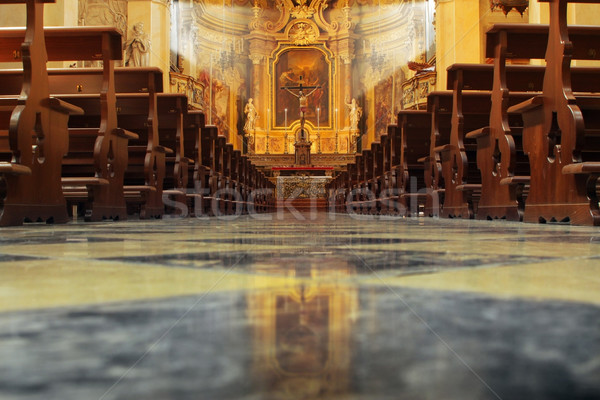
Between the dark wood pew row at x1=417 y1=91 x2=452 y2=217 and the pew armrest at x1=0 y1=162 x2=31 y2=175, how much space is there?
296 cm

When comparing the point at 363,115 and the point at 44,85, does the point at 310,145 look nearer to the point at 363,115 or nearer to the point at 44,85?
the point at 363,115

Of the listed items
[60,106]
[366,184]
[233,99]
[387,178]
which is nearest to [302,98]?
[233,99]

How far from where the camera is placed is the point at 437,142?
15.1 ft

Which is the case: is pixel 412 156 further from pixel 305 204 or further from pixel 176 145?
pixel 305 204

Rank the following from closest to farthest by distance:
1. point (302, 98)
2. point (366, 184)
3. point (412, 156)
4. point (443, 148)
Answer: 1. point (443, 148)
2. point (412, 156)
3. point (366, 184)
4. point (302, 98)

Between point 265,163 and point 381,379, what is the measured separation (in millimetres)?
15265

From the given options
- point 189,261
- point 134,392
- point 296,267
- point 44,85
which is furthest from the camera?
point 44,85

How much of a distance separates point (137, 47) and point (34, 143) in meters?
A: 7.25

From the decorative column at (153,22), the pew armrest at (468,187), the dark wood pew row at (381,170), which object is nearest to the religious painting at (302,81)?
the decorative column at (153,22)

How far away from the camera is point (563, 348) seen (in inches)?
11.1

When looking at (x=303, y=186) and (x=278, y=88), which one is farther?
(x=278, y=88)

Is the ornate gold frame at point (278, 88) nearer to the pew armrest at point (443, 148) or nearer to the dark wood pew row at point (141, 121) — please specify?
the dark wood pew row at point (141, 121)

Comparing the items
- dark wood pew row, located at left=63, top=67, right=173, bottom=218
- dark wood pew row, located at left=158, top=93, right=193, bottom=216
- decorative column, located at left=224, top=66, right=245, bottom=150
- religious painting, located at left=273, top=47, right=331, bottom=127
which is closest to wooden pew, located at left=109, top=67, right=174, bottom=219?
dark wood pew row, located at left=63, top=67, right=173, bottom=218

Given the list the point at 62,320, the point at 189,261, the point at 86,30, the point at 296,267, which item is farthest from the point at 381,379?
the point at 86,30
